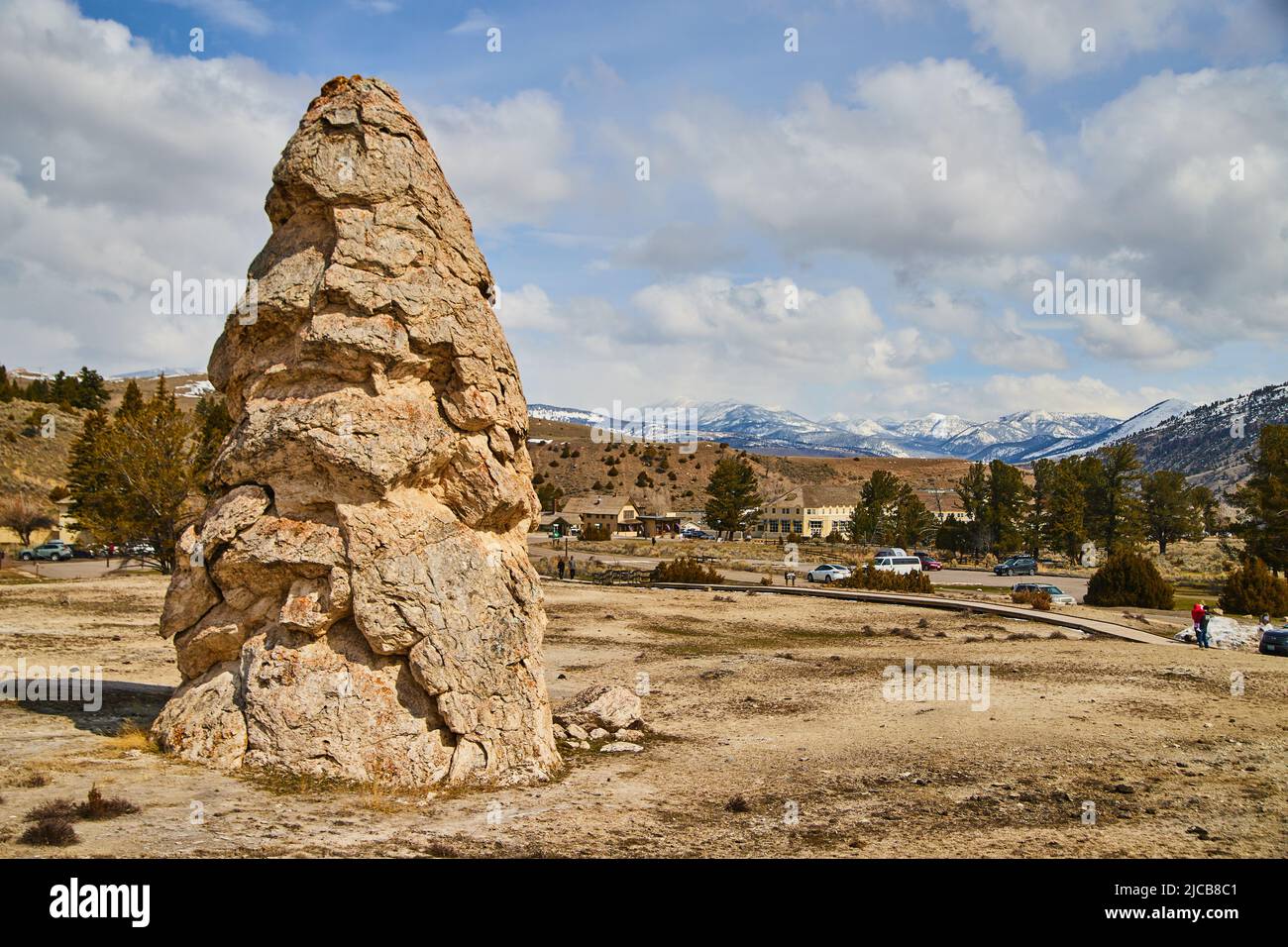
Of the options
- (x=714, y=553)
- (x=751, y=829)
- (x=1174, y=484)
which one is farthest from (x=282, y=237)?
(x=1174, y=484)

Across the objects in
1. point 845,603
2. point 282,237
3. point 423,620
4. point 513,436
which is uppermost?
point 282,237

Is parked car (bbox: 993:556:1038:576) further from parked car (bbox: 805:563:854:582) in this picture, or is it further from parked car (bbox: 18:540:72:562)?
parked car (bbox: 18:540:72:562)

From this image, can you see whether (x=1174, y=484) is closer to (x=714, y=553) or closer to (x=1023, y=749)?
(x=714, y=553)

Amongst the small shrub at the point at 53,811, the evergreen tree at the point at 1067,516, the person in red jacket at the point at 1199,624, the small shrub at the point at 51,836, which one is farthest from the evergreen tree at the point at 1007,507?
the small shrub at the point at 51,836

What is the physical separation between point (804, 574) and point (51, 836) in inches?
2157

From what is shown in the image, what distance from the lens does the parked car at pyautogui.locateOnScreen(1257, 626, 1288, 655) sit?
25672mm

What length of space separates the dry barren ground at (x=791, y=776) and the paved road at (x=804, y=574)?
30.5 metres

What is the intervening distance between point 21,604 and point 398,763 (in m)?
25.4

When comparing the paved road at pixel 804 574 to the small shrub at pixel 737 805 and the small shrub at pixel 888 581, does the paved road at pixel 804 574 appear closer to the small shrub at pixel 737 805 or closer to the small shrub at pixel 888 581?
the small shrub at pixel 888 581

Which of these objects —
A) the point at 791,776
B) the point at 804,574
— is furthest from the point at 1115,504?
the point at 791,776

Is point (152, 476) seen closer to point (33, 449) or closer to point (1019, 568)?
point (33, 449)

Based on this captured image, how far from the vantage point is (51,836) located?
8336 millimetres

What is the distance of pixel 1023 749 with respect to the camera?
1477 centimetres

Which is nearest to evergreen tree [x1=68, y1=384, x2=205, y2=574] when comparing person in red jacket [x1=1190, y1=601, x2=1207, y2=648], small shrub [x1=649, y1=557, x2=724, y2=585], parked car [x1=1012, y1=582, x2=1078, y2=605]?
small shrub [x1=649, y1=557, x2=724, y2=585]
